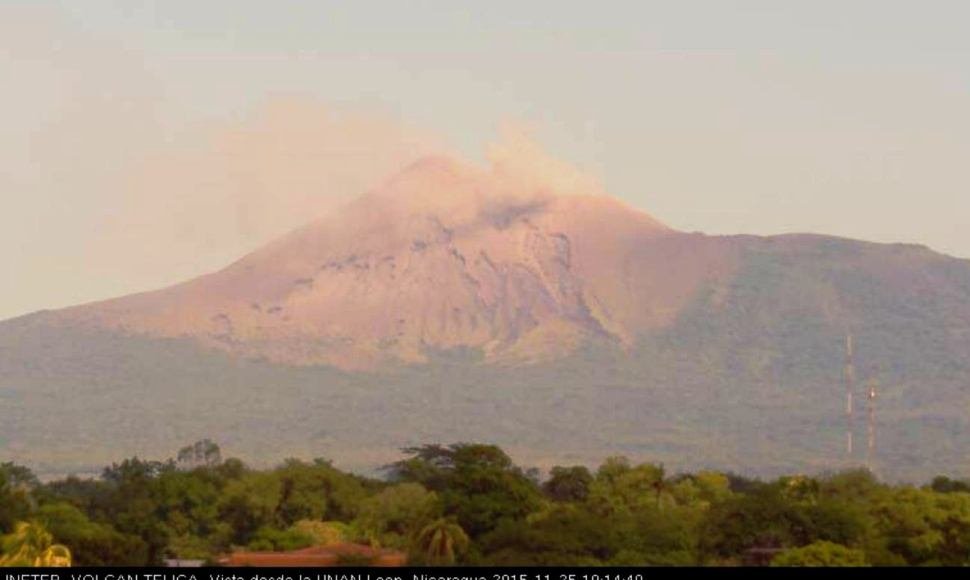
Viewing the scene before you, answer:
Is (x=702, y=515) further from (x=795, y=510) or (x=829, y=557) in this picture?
(x=829, y=557)

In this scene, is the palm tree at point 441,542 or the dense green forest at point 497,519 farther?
the dense green forest at point 497,519

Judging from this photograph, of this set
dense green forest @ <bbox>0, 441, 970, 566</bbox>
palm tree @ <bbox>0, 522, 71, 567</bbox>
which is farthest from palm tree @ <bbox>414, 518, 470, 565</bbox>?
palm tree @ <bbox>0, 522, 71, 567</bbox>

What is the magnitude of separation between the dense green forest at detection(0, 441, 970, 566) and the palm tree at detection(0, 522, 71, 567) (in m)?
0.08

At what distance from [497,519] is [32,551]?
91.1ft

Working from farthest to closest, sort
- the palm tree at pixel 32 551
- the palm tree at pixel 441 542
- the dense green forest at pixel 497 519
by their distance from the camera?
1. the dense green forest at pixel 497 519
2. the palm tree at pixel 441 542
3. the palm tree at pixel 32 551

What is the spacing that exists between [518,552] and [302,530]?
2300cm

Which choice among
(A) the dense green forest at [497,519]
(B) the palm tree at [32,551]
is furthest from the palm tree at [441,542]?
(B) the palm tree at [32,551]

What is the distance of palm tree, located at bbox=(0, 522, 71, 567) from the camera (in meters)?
70.8

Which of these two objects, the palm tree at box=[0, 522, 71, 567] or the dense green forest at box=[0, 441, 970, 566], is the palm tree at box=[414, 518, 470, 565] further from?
the palm tree at box=[0, 522, 71, 567]

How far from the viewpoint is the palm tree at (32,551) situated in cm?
7075

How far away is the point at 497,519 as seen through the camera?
319 feet

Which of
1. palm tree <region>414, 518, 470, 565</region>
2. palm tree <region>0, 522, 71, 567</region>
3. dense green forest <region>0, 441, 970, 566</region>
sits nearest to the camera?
palm tree <region>0, 522, 71, 567</region>

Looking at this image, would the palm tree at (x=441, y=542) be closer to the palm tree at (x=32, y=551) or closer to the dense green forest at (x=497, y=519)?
the dense green forest at (x=497, y=519)

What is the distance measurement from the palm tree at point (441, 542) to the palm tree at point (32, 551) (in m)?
13.6
